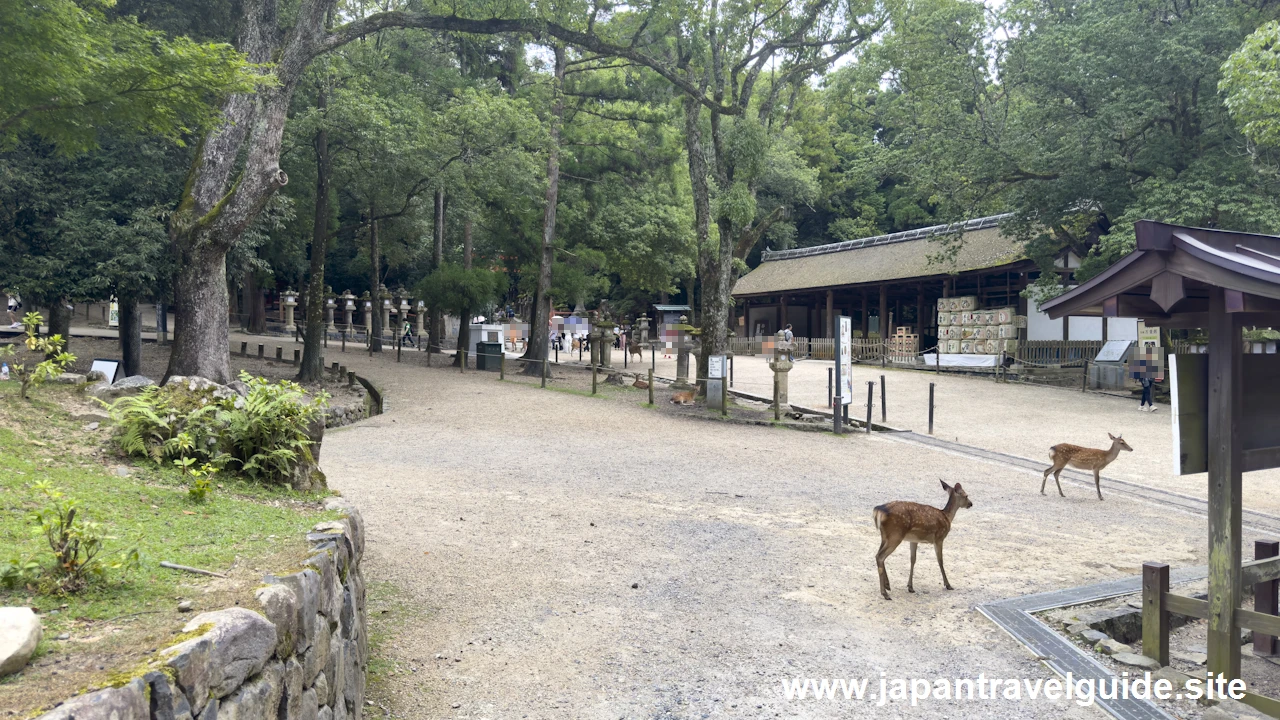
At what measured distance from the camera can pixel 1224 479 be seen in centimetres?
438

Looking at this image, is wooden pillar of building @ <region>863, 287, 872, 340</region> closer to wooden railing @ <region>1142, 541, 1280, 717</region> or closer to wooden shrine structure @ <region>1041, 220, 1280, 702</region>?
wooden railing @ <region>1142, 541, 1280, 717</region>

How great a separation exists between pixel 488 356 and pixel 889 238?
61.7 feet

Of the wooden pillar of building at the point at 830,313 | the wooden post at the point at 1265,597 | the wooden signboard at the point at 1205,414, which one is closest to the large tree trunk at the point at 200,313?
the wooden signboard at the point at 1205,414

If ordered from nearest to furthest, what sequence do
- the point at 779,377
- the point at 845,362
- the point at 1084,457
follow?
the point at 1084,457 < the point at 845,362 < the point at 779,377

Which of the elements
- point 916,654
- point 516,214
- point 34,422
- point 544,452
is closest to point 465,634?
point 916,654

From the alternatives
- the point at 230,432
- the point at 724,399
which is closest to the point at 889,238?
the point at 724,399

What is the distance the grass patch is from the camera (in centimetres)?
254

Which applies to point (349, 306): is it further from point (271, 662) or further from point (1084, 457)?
point (271, 662)

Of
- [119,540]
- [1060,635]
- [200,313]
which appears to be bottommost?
[1060,635]

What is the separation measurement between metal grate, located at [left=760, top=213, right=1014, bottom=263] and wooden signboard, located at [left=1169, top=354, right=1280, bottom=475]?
19.4 m

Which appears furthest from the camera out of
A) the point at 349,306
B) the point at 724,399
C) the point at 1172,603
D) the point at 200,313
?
the point at 349,306

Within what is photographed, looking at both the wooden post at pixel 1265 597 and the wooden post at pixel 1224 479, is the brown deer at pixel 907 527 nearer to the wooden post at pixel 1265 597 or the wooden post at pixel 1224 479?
the wooden post at pixel 1224 479

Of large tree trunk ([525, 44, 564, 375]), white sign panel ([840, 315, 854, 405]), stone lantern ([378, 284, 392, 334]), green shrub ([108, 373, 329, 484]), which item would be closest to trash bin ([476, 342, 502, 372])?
large tree trunk ([525, 44, 564, 375])

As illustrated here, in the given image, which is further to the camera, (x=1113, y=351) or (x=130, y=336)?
(x=1113, y=351)
